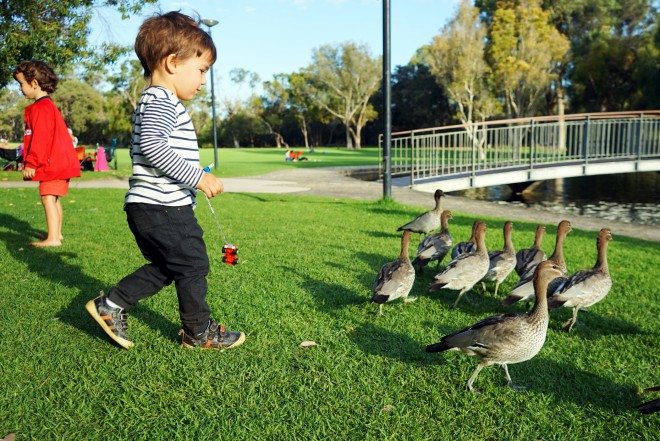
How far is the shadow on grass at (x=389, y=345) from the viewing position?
3.70 m

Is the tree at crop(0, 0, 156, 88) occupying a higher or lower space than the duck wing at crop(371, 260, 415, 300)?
higher

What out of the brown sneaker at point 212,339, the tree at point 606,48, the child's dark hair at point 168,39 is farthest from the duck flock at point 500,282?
the tree at point 606,48

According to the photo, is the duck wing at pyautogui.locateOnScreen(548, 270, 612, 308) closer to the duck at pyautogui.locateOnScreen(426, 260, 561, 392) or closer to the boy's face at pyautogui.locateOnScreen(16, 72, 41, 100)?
the duck at pyautogui.locateOnScreen(426, 260, 561, 392)

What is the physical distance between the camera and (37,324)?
4.14 metres

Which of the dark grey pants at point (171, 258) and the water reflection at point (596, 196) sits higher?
the dark grey pants at point (171, 258)

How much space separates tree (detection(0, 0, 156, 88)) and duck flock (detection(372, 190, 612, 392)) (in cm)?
1180

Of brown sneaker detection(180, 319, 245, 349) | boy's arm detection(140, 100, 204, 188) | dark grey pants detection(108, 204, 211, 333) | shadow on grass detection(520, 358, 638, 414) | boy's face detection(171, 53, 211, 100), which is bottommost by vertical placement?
shadow on grass detection(520, 358, 638, 414)

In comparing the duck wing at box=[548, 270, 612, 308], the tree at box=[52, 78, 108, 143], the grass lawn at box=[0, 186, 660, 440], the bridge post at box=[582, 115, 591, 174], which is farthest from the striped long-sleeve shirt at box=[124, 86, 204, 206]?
the tree at box=[52, 78, 108, 143]

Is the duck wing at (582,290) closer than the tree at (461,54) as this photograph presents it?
Yes

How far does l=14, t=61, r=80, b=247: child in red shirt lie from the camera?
643cm

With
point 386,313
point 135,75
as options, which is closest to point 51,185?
point 386,313

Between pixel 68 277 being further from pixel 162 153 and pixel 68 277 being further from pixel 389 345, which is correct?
pixel 389 345

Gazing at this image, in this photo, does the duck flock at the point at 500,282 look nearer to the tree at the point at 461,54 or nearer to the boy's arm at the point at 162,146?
the boy's arm at the point at 162,146

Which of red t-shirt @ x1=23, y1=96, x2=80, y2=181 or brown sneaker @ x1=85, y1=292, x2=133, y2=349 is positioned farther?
red t-shirt @ x1=23, y1=96, x2=80, y2=181
